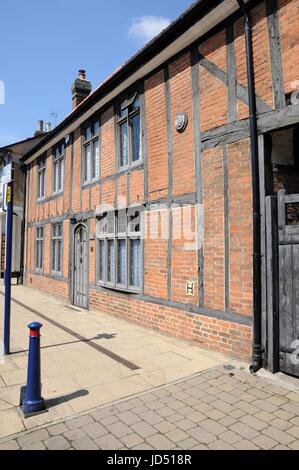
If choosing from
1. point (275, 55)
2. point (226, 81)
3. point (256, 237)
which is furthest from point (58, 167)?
point (256, 237)

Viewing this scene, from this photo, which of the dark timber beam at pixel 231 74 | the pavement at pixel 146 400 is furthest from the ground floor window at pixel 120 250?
the dark timber beam at pixel 231 74

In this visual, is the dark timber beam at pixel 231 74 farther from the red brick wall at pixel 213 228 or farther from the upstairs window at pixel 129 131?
the upstairs window at pixel 129 131

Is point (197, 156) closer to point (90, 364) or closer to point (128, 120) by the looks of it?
point (128, 120)

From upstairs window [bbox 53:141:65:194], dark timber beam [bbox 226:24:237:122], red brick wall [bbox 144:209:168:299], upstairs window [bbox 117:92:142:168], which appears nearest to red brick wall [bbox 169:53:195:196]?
red brick wall [bbox 144:209:168:299]

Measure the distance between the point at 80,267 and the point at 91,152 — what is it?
11.6ft

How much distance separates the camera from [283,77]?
182 inches

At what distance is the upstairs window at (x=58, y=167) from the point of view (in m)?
12.4

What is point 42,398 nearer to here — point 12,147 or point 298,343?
point 298,343

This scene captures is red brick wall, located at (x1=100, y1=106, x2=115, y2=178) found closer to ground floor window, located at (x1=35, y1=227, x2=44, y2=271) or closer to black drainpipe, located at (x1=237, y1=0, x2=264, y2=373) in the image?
black drainpipe, located at (x1=237, y1=0, x2=264, y2=373)

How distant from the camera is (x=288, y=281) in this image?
452 cm

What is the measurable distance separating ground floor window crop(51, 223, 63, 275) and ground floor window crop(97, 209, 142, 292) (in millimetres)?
3388

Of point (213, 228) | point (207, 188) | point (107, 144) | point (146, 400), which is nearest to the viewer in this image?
point (146, 400)

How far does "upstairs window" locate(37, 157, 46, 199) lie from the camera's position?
14.4 meters
